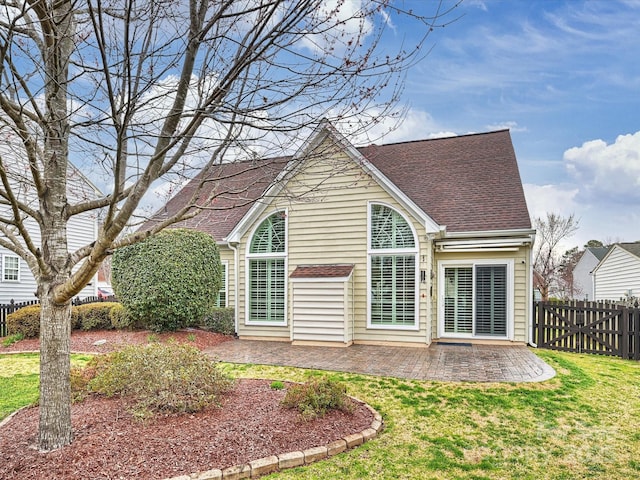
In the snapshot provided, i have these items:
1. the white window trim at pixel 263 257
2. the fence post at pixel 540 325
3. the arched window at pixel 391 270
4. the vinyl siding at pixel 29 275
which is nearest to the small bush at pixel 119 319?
the white window trim at pixel 263 257

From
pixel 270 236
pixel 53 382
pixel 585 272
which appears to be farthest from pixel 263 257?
pixel 585 272

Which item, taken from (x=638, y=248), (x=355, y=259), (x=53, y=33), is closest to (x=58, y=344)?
(x=53, y=33)

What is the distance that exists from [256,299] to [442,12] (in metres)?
10.3

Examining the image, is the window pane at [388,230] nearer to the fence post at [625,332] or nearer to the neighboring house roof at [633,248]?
the fence post at [625,332]

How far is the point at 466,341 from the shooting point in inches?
464

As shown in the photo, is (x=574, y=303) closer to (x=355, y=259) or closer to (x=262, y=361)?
(x=355, y=259)

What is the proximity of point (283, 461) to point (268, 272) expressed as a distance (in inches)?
336

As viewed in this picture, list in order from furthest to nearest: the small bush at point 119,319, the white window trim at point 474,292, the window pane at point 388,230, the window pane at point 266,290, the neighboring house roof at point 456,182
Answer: the window pane at point 266,290 → the small bush at point 119,319 → the neighboring house roof at point 456,182 → the white window trim at point 474,292 → the window pane at point 388,230

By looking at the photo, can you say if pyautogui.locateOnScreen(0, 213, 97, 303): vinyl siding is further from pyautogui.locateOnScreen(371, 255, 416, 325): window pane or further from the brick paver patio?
pyautogui.locateOnScreen(371, 255, 416, 325): window pane

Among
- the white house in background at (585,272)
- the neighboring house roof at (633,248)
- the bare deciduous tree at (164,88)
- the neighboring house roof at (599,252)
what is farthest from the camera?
Answer: the white house in background at (585,272)

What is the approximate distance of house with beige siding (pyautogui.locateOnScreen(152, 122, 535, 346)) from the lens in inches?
439

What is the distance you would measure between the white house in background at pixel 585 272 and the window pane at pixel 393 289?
92.7ft

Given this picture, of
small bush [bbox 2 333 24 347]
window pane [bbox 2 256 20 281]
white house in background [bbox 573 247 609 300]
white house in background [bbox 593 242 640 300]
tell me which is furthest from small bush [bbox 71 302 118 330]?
white house in background [bbox 573 247 609 300]

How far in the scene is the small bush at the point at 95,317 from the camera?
1288cm
